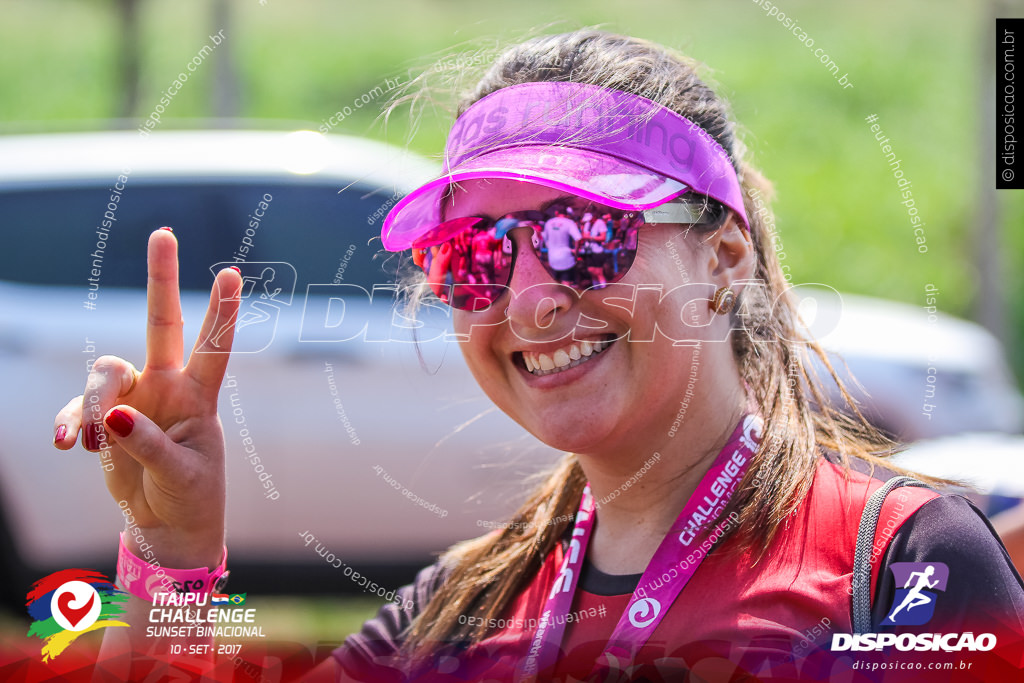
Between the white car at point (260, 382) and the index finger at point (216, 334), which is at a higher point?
the white car at point (260, 382)

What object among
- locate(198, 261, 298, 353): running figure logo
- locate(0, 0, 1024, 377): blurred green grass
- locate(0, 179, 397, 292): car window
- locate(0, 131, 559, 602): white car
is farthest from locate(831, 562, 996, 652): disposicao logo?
locate(0, 0, 1024, 377): blurred green grass

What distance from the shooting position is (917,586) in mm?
1228

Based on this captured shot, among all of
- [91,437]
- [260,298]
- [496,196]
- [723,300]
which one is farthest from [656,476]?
[260,298]

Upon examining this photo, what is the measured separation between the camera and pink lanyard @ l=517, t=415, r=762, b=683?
137 centimetres

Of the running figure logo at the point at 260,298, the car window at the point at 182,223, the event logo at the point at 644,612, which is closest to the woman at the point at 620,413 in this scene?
the event logo at the point at 644,612

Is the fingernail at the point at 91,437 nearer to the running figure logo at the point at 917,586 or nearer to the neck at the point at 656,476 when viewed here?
the neck at the point at 656,476

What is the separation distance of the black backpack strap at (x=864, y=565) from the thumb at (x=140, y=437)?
1.03 meters

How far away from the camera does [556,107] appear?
149 centimetres

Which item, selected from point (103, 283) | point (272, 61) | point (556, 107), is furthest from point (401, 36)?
point (556, 107)

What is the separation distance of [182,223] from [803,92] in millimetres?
7489

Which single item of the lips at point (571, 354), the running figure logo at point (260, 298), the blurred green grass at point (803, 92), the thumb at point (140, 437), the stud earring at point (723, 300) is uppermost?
the blurred green grass at point (803, 92)

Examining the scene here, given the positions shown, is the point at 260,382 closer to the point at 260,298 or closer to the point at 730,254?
the point at 260,298

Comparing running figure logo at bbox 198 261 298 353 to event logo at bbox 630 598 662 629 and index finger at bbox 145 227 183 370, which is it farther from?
Result: event logo at bbox 630 598 662 629

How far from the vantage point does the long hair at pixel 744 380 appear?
4.82 feet
